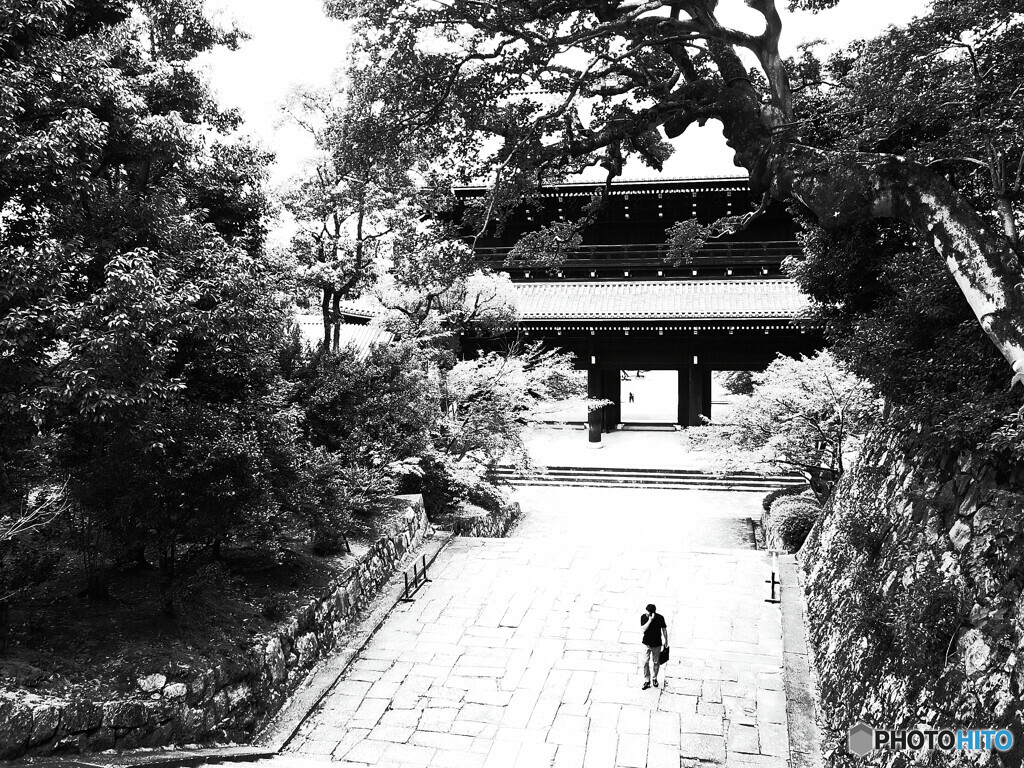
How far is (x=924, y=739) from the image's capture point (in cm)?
509

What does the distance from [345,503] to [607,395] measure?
60.5 feet

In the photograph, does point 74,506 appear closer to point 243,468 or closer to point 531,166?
point 243,468

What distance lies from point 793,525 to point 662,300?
1223cm

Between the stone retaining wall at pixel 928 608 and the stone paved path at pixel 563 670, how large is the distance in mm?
1189

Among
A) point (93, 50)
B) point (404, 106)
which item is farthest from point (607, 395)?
point (93, 50)

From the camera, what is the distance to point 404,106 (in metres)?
8.53

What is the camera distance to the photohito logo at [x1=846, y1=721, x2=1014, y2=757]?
4406 millimetres

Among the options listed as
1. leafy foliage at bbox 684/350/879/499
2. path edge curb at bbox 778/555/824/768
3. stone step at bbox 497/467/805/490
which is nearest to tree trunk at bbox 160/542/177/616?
path edge curb at bbox 778/555/824/768

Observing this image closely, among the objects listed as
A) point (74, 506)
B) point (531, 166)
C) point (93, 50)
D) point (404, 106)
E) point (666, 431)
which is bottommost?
point (666, 431)

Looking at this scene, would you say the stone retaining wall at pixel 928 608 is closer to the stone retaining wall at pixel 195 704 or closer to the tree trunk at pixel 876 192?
the tree trunk at pixel 876 192

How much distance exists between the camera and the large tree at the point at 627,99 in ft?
22.5

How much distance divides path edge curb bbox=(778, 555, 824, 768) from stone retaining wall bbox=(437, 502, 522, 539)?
655 centimetres

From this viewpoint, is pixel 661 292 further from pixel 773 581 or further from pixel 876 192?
pixel 876 192

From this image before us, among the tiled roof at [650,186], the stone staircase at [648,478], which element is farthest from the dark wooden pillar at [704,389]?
the tiled roof at [650,186]
